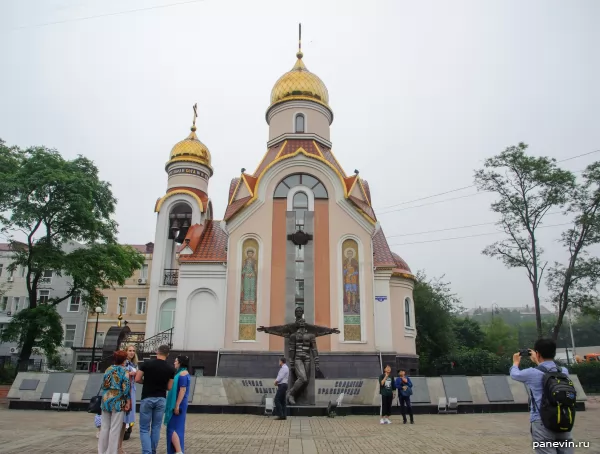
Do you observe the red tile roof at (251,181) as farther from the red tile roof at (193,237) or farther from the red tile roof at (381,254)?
the red tile roof at (381,254)

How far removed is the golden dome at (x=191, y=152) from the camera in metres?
28.8

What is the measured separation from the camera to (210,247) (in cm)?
2392

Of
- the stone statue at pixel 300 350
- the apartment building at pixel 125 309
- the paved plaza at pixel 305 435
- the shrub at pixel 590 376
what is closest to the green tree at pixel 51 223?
the paved plaza at pixel 305 435

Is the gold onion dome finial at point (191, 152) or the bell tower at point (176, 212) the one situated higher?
the gold onion dome finial at point (191, 152)

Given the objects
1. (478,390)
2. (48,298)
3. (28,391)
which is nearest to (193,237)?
(28,391)

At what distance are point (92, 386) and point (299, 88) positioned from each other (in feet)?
63.1

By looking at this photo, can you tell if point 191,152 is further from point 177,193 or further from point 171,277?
point 171,277

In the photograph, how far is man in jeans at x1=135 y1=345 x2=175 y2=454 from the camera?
6570 millimetres

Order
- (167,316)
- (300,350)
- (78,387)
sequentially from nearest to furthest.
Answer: (300,350) → (78,387) → (167,316)

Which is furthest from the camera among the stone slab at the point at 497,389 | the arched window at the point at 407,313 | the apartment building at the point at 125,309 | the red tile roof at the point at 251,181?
the apartment building at the point at 125,309

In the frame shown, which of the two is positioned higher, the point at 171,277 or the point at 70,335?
the point at 171,277

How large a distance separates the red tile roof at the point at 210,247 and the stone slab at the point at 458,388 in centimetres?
1219

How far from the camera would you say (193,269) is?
23047 millimetres

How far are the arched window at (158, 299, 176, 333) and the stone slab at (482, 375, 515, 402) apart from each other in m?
15.9
